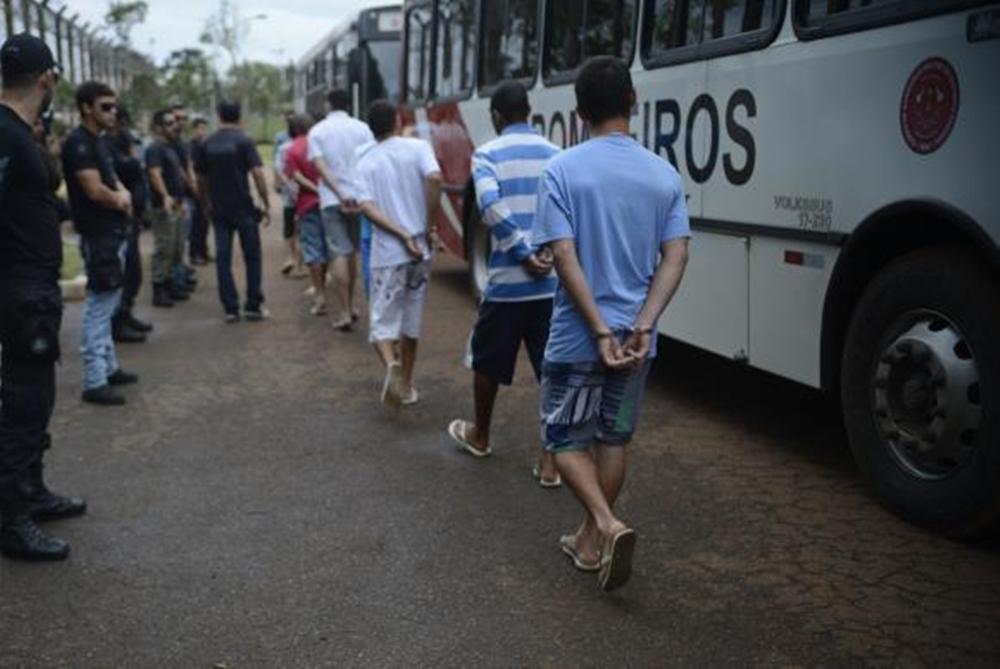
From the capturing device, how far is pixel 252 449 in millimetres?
5426

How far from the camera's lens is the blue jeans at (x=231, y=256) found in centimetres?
883

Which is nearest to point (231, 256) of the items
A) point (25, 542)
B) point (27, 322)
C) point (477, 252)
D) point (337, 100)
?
point (337, 100)

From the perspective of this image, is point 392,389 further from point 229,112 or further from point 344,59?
point 344,59

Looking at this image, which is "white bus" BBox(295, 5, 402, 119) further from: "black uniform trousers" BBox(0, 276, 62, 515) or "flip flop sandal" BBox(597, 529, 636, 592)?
"flip flop sandal" BBox(597, 529, 636, 592)

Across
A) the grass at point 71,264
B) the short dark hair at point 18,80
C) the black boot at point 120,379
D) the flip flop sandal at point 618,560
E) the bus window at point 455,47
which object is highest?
the bus window at point 455,47

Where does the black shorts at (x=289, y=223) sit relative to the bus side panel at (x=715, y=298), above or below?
below

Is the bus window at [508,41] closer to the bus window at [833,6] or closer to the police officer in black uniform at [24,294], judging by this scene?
the bus window at [833,6]

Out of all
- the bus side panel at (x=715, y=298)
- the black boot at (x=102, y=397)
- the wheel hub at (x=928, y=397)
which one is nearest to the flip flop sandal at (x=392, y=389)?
the bus side panel at (x=715, y=298)

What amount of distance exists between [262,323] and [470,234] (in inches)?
80.0

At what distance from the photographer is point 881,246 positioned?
435cm

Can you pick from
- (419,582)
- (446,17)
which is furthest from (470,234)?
(419,582)

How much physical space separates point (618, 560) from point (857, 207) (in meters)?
1.92

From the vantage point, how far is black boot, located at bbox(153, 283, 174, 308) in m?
10.0

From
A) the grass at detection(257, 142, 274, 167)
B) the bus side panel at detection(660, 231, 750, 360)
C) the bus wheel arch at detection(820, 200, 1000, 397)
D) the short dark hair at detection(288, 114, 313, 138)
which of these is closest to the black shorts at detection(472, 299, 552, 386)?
the bus side panel at detection(660, 231, 750, 360)
